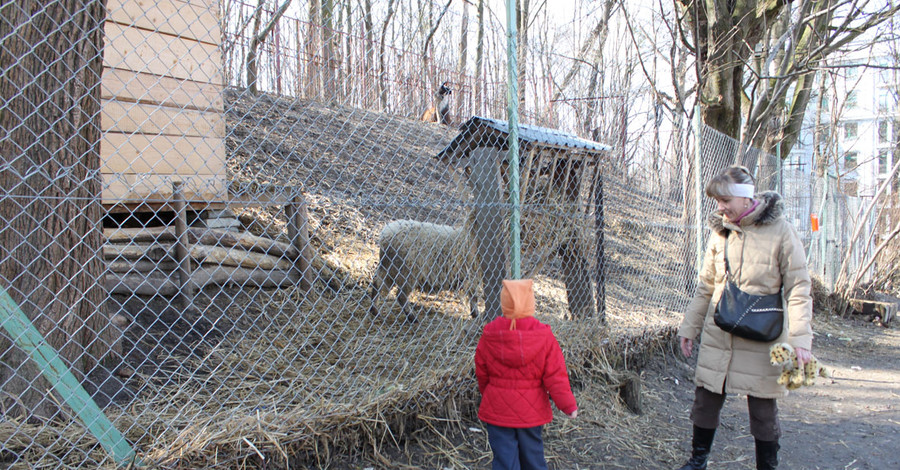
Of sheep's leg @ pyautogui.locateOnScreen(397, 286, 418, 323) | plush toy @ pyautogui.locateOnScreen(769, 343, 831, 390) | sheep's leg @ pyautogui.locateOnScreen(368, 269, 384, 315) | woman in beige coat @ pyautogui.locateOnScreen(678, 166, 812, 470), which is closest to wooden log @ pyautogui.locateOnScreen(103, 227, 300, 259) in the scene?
sheep's leg @ pyautogui.locateOnScreen(368, 269, 384, 315)

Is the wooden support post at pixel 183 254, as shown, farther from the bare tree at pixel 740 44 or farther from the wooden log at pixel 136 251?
the bare tree at pixel 740 44

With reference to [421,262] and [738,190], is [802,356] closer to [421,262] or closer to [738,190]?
[738,190]

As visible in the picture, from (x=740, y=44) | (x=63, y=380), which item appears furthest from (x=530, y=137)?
(x=740, y=44)

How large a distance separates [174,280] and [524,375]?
330cm

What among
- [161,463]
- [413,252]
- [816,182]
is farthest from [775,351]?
[816,182]

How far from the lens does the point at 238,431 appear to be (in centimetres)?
240

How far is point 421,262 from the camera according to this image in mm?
5234

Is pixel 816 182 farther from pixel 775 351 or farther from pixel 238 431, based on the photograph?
pixel 238 431

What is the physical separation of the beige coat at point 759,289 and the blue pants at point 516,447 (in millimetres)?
1065

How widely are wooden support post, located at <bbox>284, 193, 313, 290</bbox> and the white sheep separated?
663 mm

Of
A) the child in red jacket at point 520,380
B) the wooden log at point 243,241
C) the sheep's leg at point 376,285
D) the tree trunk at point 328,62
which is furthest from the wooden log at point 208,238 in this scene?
the child in red jacket at point 520,380

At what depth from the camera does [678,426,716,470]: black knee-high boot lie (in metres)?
2.89

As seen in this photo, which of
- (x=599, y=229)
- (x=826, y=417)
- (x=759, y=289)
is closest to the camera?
(x=759, y=289)

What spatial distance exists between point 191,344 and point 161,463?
5.35ft
